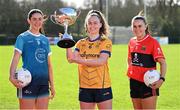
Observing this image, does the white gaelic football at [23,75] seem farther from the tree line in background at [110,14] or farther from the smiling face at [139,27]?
the tree line in background at [110,14]

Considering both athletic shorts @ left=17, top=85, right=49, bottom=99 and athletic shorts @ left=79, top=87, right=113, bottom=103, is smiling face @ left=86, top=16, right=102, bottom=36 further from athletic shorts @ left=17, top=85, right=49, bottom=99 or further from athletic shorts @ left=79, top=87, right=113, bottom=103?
athletic shorts @ left=17, top=85, right=49, bottom=99

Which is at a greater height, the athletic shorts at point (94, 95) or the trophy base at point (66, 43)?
the trophy base at point (66, 43)

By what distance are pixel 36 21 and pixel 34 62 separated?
2.00 feet

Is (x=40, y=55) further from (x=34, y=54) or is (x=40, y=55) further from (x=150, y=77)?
(x=150, y=77)

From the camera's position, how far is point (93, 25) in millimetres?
5855

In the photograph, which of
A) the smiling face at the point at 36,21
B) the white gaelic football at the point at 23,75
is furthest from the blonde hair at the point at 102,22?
the white gaelic football at the point at 23,75

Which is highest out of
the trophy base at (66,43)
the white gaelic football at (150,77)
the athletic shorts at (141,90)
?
the trophy base at (66,43)

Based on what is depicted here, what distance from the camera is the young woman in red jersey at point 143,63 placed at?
636 cm

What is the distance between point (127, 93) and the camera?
12.9 meters

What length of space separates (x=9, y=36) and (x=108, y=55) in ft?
195

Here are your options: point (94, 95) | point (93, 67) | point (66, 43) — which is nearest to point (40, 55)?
point (66, 43)

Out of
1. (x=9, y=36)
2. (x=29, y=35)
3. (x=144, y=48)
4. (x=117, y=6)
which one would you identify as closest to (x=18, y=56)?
(x=29, y=35)

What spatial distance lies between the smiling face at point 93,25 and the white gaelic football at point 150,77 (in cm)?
100

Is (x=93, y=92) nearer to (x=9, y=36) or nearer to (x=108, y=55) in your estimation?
(x=108, y=55)
